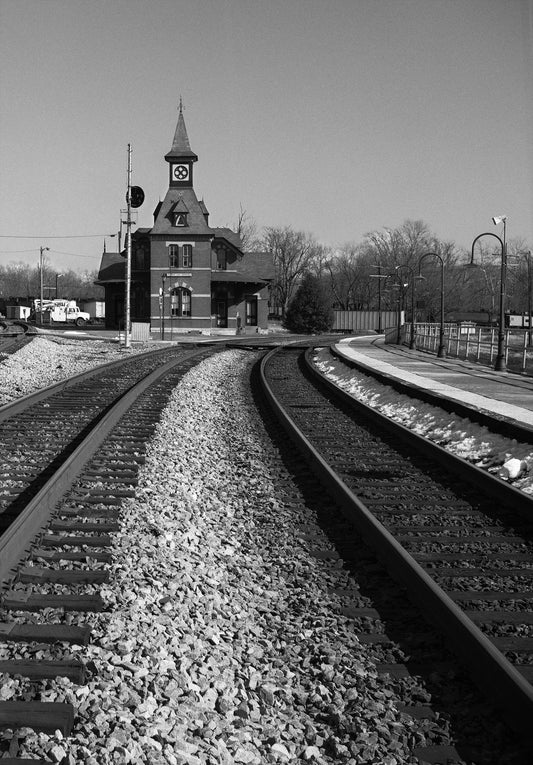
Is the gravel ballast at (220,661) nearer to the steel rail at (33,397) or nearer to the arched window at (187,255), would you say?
the steel rail at (33,397)

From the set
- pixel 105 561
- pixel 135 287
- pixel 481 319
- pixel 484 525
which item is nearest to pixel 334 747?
pixel 105 561

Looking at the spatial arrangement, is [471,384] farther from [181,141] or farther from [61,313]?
[61,313]

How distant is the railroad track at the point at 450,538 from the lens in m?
4.26

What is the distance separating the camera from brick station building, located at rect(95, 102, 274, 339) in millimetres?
72125

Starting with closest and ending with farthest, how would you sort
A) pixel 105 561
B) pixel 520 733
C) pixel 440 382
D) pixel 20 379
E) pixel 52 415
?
pixel 520 733 < pixel 105 561 < pixel 52 415 < pixel 20 379 < pixel 440 382

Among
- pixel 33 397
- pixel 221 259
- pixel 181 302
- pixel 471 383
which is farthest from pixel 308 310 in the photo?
pixel 33 397

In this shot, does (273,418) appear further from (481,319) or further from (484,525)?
(481,319)

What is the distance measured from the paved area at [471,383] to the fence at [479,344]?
0.86 m

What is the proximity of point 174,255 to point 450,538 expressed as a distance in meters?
67.7

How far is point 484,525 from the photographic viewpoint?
733cm

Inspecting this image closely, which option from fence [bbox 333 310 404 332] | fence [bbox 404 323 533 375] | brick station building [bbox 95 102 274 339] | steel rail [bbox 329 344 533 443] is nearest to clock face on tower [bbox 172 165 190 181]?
brick station building [bbox 95 102 274 339]

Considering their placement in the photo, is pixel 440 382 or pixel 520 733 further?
pixel 440 382

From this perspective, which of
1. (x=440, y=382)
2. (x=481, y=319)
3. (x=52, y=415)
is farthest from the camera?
(x=481, y=319)

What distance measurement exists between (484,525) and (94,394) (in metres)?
11.0
